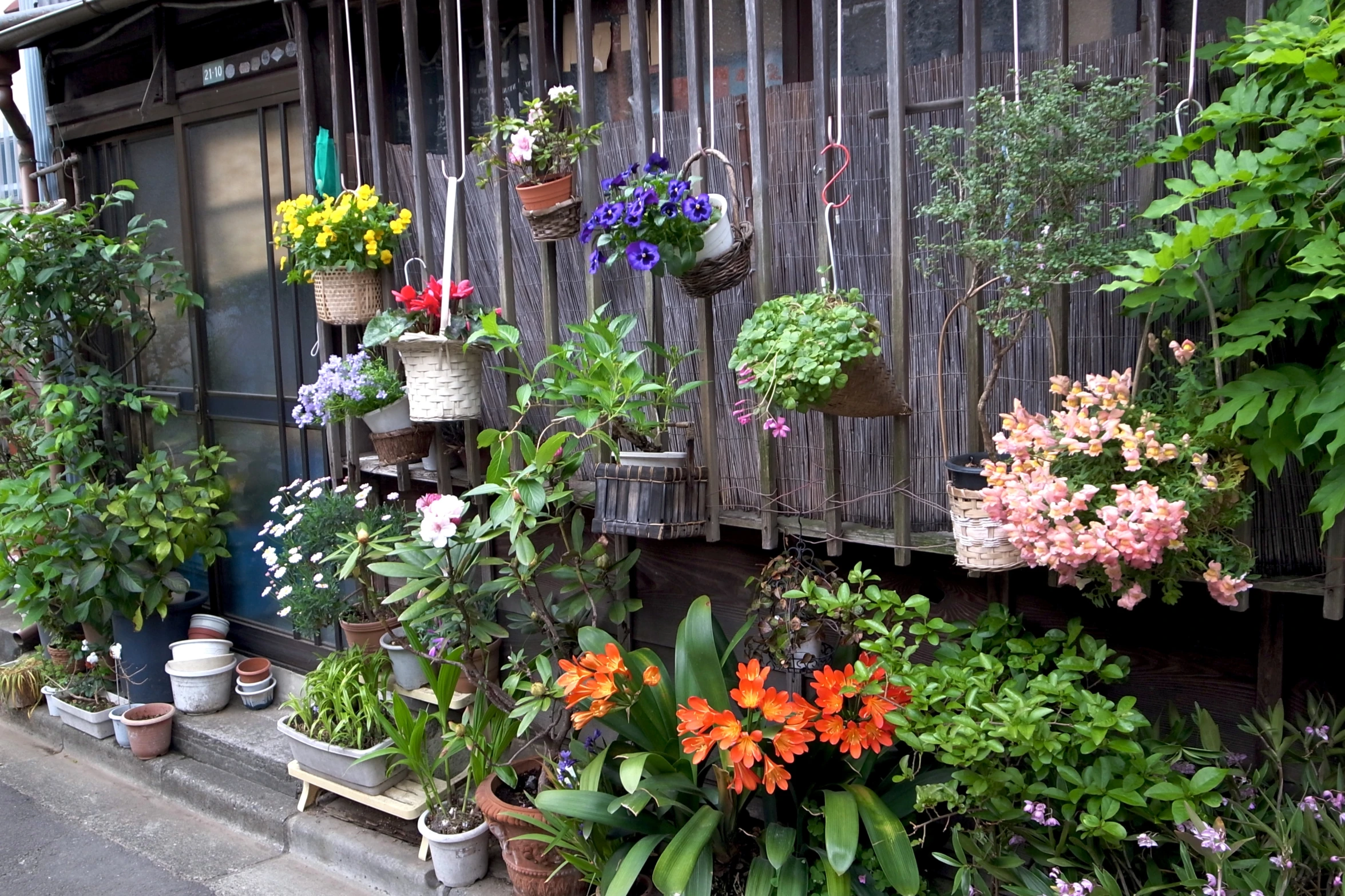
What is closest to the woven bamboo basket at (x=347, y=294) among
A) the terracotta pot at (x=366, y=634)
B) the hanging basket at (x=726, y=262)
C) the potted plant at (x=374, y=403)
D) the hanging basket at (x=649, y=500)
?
the potted plant at (x=374, y=403)

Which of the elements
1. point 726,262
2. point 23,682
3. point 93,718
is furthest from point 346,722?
point 23,682

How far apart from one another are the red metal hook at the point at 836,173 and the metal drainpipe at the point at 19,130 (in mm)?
4451

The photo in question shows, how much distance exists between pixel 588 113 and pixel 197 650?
10.9 feet

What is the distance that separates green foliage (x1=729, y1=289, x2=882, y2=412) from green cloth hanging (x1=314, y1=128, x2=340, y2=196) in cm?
230

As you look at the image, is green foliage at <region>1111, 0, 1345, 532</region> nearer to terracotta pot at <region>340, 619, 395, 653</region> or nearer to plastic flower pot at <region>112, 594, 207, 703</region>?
terracotta pot at <region>340, 619, 395, 653</region>

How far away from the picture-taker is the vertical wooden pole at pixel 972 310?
2.65 meters

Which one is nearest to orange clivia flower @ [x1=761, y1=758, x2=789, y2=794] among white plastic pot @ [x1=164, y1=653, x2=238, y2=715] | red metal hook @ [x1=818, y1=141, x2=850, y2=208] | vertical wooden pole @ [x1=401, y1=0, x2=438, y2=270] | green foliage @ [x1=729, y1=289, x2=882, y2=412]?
green foliage @ [x1=729, y1=289, x2=882, y2=412]

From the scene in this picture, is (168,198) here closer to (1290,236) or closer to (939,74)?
(939,74)

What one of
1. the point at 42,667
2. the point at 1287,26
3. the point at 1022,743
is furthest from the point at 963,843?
the point at 42,667

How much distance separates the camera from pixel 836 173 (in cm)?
291

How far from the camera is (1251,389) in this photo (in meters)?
2.19

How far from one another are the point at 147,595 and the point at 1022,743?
13.7ft

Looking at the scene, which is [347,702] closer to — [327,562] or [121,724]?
[327,562]

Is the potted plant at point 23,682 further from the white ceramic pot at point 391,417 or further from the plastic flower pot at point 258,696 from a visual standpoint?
the white ceramic pot at point 391,417
